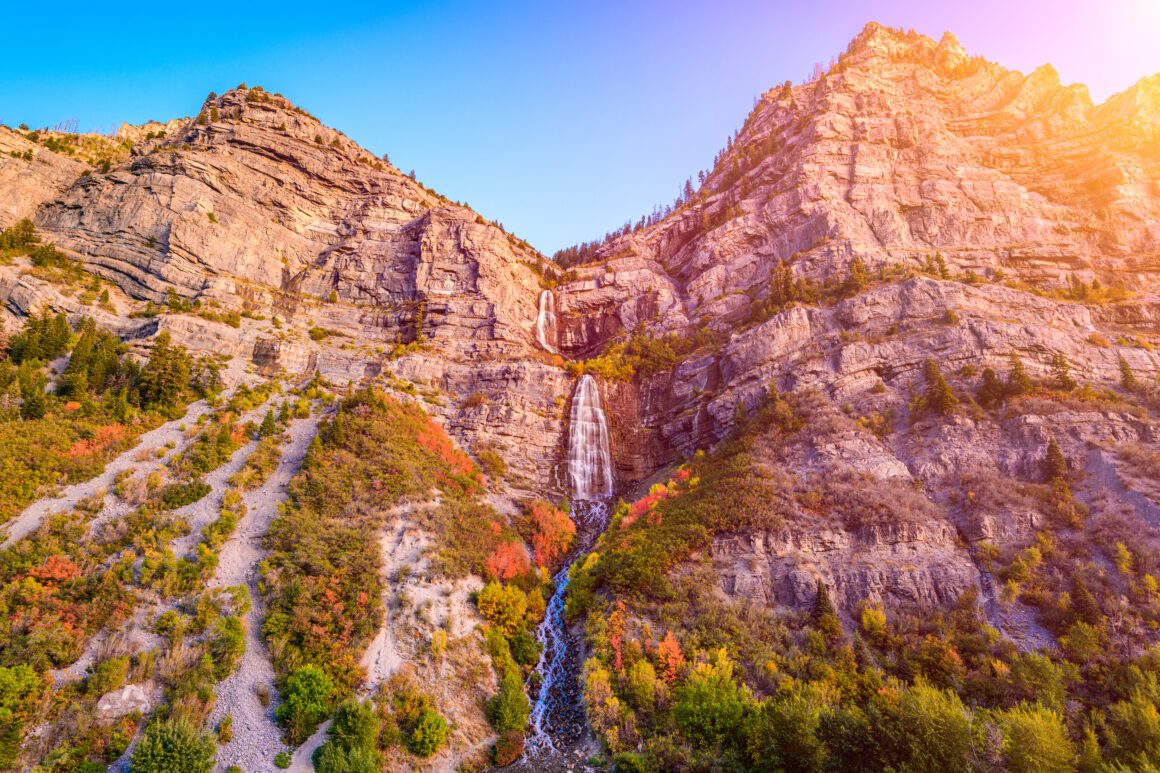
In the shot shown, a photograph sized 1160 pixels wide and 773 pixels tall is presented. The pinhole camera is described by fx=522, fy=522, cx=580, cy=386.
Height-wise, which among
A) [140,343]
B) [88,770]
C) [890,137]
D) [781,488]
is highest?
[890,137]

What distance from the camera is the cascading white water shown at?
2684cm

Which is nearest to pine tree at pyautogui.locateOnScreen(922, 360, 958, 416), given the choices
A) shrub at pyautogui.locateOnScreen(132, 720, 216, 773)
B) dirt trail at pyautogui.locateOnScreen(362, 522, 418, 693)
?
dirt trail at pyautogui.locateOnScreen(362, 522, 418, 693)

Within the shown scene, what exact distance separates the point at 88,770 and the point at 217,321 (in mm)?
43430

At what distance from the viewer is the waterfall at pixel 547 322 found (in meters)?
73.3

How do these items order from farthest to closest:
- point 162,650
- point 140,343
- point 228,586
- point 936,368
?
point 140,343, point 936,368, point 228,586, point 162,650

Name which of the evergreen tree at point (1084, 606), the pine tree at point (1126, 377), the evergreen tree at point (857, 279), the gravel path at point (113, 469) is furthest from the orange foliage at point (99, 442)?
the pine tree at point (1126, 377)

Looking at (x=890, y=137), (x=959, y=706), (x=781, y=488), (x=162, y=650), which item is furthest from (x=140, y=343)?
(x=890, y=137)

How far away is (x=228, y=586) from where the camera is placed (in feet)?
93.7

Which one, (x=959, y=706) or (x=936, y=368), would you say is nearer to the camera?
(x=959, y=706)

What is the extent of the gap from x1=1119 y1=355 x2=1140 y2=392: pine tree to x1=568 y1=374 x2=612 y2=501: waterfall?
4371cm

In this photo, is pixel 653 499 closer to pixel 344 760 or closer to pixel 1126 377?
pixel 344 760

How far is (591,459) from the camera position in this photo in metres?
55.8

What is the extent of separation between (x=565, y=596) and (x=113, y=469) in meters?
31.5

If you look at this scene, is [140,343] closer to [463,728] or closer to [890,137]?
[463,728]
